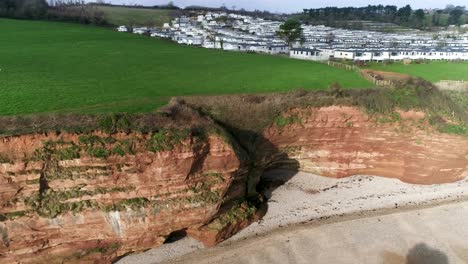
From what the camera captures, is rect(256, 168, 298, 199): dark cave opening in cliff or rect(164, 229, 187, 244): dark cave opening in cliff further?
rect(256, 168, 298, 199): dark cave opening in cliff

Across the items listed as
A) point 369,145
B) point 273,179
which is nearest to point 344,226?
point 273,179

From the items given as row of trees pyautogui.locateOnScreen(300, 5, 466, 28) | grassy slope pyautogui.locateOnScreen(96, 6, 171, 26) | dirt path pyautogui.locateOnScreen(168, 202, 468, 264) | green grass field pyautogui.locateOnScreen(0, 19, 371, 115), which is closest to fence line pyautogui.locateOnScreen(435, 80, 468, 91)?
green grass field pyautogui.locateOnScreen(0, 19, 371, 115)

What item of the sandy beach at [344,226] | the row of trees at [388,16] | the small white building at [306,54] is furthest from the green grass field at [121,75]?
the row of trees at [388,16]

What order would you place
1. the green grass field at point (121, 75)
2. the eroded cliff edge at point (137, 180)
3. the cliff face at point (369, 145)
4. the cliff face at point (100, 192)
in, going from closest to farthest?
1. the cliff face at point (100, 192)
2. the eroded cliff edge at point (137, 180)
3. the green grass field at point (121, 75)
4. the cliff face at point (369, 145)

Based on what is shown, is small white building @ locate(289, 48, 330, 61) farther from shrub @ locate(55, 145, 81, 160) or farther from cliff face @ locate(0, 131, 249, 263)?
shrub @ locate(55, 145, 81, 160)

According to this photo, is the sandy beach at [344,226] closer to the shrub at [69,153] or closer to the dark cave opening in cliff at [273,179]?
the dark cave opening in cliff at [273,179]

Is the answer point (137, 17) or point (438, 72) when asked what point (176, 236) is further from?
point (137, 17)

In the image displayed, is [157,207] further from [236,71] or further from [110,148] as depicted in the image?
[236,71]
